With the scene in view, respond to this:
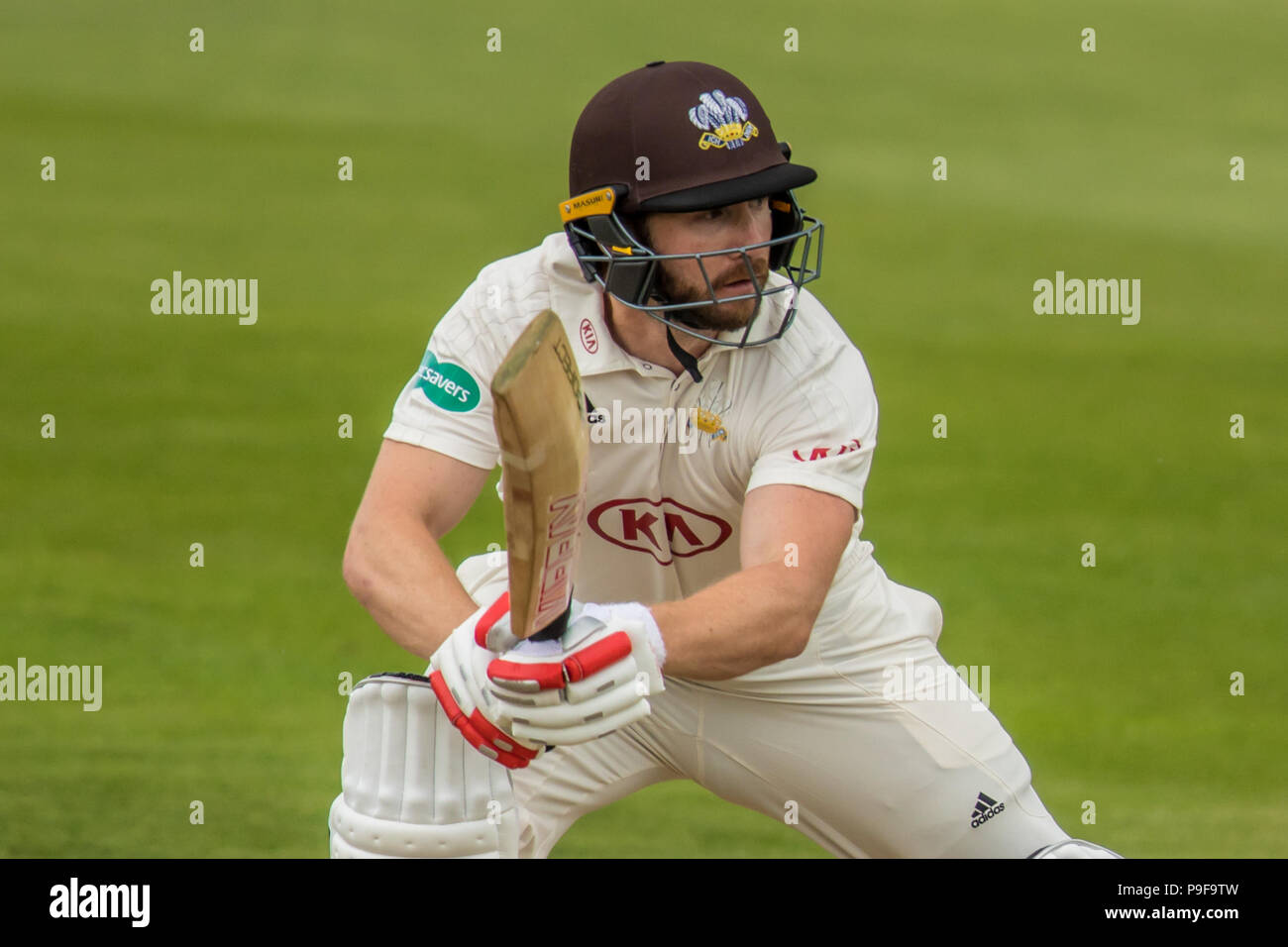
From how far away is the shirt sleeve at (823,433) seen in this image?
4.25m

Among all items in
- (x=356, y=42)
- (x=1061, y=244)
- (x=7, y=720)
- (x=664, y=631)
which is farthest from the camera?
(x=356, y=42)

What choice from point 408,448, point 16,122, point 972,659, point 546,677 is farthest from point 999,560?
→ point 16,122

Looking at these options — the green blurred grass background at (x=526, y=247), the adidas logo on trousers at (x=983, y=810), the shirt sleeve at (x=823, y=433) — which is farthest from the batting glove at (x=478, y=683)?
the green blurred grass background at (x=526, y=247)

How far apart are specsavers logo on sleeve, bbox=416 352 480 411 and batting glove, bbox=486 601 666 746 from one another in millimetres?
934

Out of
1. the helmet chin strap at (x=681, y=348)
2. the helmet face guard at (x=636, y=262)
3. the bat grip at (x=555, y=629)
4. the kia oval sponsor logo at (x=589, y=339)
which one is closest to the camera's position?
the bat grip at (x=555, y=629)

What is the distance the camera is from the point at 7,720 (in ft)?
22.8

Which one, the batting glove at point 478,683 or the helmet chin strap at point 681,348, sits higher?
the helmet chin strap at point 681,348

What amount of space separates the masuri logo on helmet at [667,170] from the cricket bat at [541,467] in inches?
36.4

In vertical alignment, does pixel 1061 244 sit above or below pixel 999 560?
above

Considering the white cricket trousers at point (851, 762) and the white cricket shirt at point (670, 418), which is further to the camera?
the white cricket trousers at point (851, 762)

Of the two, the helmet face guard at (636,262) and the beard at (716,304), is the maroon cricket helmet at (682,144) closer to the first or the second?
the helmet face guard at (636,262)

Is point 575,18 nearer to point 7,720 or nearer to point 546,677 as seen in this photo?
point 7,720

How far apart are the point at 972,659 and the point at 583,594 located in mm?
3426

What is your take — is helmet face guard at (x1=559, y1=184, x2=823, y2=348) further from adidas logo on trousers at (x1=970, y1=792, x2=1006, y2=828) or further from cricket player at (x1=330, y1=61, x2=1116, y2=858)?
adidas logo on trousers at (x1=970, y1=792, x2=1006, y2=828)
